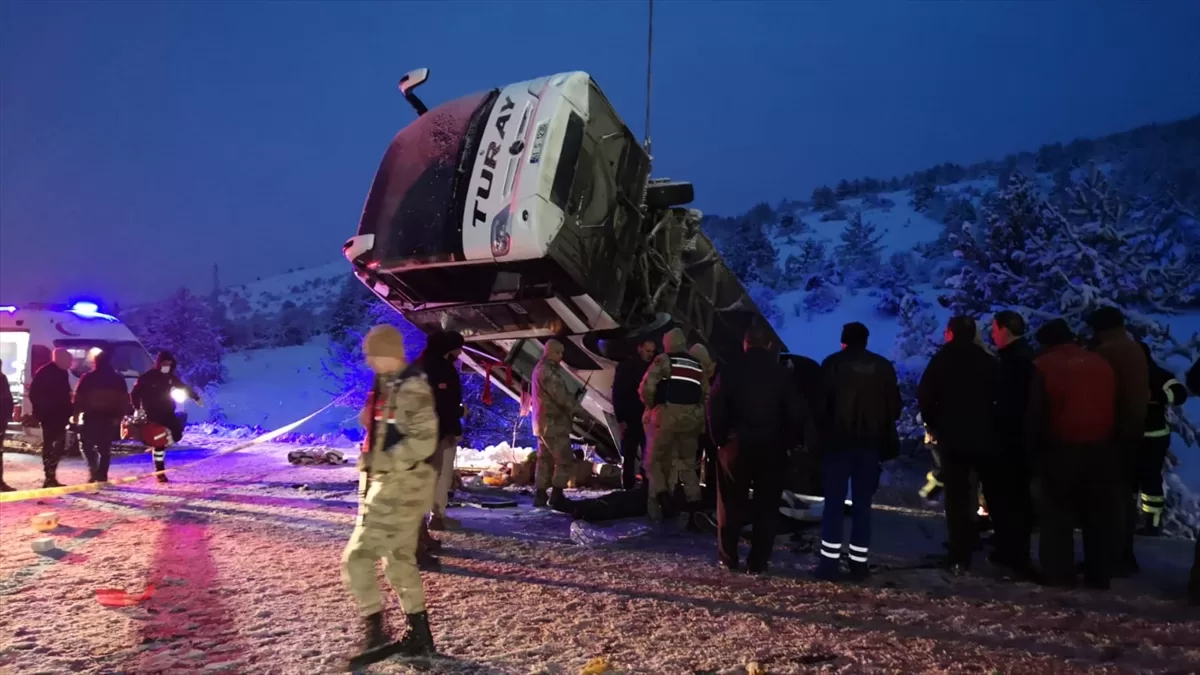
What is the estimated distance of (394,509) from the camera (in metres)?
3.74

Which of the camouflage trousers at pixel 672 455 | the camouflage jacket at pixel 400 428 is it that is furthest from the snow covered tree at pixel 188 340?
the camouflage jacket at pixel 400 428

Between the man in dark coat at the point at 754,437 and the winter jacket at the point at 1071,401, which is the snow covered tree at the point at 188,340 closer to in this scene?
the man in dark coat at the point at 754,437

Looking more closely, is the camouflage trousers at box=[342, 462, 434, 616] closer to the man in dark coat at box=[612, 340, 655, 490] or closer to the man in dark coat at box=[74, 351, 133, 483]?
the man in dark coat at box=[612, 340, 655, 490]

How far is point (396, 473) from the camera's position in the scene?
376 cm

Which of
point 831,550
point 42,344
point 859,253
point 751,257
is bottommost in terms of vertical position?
point 831,550

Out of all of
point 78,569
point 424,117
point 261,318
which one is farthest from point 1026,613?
point 261,318

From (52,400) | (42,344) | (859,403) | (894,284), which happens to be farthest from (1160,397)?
(894,284)

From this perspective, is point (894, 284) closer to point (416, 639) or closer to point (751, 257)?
point (751, 257)

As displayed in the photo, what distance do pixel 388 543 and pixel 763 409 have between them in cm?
280

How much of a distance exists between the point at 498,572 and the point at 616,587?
3.00 feet

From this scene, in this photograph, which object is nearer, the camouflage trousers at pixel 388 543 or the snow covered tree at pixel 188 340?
the camouflage trousers at pixel 388 543

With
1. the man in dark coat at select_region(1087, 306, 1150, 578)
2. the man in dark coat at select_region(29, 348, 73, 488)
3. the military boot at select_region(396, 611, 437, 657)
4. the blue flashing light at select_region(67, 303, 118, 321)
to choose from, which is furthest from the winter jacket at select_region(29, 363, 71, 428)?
the man in dark coat at select_region(1087, 306, 1150, 578)

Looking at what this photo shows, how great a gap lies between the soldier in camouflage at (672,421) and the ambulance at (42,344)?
385 inches

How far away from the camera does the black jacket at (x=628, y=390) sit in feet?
24.3
